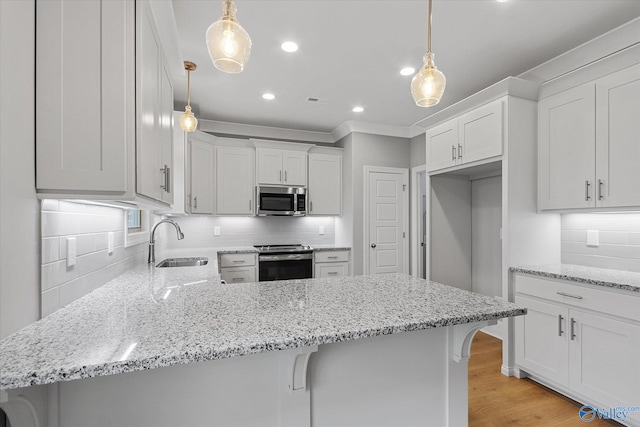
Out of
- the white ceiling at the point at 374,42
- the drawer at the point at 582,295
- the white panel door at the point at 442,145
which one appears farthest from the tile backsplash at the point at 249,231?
the drawer at the point at 582,295

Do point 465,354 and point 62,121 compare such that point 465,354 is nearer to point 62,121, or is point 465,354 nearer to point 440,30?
point 62,121

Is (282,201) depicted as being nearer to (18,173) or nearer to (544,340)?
(544,340)

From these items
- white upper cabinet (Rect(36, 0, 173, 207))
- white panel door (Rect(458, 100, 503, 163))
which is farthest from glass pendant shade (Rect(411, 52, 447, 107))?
white panel door (Rect(458, 100, 503, 163))

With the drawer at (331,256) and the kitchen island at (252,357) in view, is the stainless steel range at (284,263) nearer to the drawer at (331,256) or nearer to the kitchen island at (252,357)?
the drawer at (331,256)

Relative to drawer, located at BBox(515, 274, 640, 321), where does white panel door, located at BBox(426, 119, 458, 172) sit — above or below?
above

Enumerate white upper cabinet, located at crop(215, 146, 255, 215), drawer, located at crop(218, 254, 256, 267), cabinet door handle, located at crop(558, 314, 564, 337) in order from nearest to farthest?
cabinet door handle, located at crop(558, 314, 564, 337) → drawer, located at crop(218, 254, 256, 267) → white upper cabinet, located at crop(215, 146, 255, 215)

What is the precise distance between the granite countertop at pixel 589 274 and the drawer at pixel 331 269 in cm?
216

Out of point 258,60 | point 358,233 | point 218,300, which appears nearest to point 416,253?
point 358,233

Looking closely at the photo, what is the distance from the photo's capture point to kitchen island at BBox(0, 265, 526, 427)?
0.75 metres

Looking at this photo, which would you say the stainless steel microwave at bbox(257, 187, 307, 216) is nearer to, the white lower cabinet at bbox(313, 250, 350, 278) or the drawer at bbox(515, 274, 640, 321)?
the white lower cabinet at bbox(313, 250, 350, 278)

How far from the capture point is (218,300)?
1.19 m

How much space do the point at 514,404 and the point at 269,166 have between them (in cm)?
354

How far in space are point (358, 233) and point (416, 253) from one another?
932mm

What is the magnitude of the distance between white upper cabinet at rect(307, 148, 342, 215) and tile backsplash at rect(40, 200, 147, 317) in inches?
109
